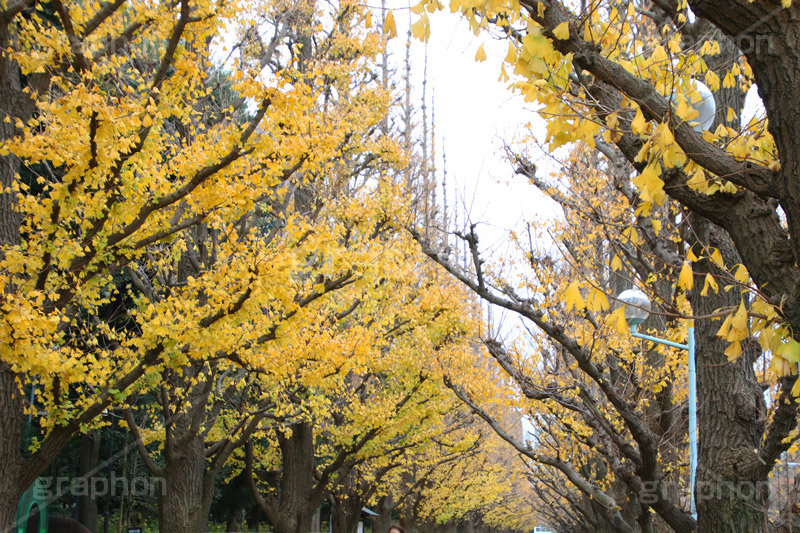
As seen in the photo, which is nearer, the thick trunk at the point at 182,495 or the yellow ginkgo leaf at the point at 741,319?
the yellow ginkgo leaf at the point at 741,319

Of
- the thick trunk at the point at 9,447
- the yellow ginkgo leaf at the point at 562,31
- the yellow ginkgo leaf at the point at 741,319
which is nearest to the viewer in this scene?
the yellow ginkgo leaf at the point at 741,319

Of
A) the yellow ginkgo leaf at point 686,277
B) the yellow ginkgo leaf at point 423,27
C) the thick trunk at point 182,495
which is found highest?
the yellow ginkgo leaf at point 423,27

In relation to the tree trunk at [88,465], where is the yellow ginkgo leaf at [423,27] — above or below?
above

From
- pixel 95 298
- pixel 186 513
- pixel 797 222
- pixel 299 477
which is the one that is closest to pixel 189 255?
pixel 95 298

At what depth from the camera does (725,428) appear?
5.43 meters

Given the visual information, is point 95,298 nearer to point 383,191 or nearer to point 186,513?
point 186,513

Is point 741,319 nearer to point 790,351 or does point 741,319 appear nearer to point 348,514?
point 790,351

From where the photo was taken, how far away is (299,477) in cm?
1342

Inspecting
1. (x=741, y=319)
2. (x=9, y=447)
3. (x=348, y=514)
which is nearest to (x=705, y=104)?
(x=741, y=319)

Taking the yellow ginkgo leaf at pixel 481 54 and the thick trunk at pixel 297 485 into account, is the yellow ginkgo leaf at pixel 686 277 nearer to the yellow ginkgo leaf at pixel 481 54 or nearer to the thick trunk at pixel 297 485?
the yellow ginkgo leaf at pixel 481 54

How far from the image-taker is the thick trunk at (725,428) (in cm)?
505

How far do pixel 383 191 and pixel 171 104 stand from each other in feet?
21.6

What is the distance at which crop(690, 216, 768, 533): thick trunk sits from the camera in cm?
505

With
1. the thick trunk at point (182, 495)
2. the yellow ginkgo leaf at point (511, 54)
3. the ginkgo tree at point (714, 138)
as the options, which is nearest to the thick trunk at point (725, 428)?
the ginkgo tree at point (714, 138)
